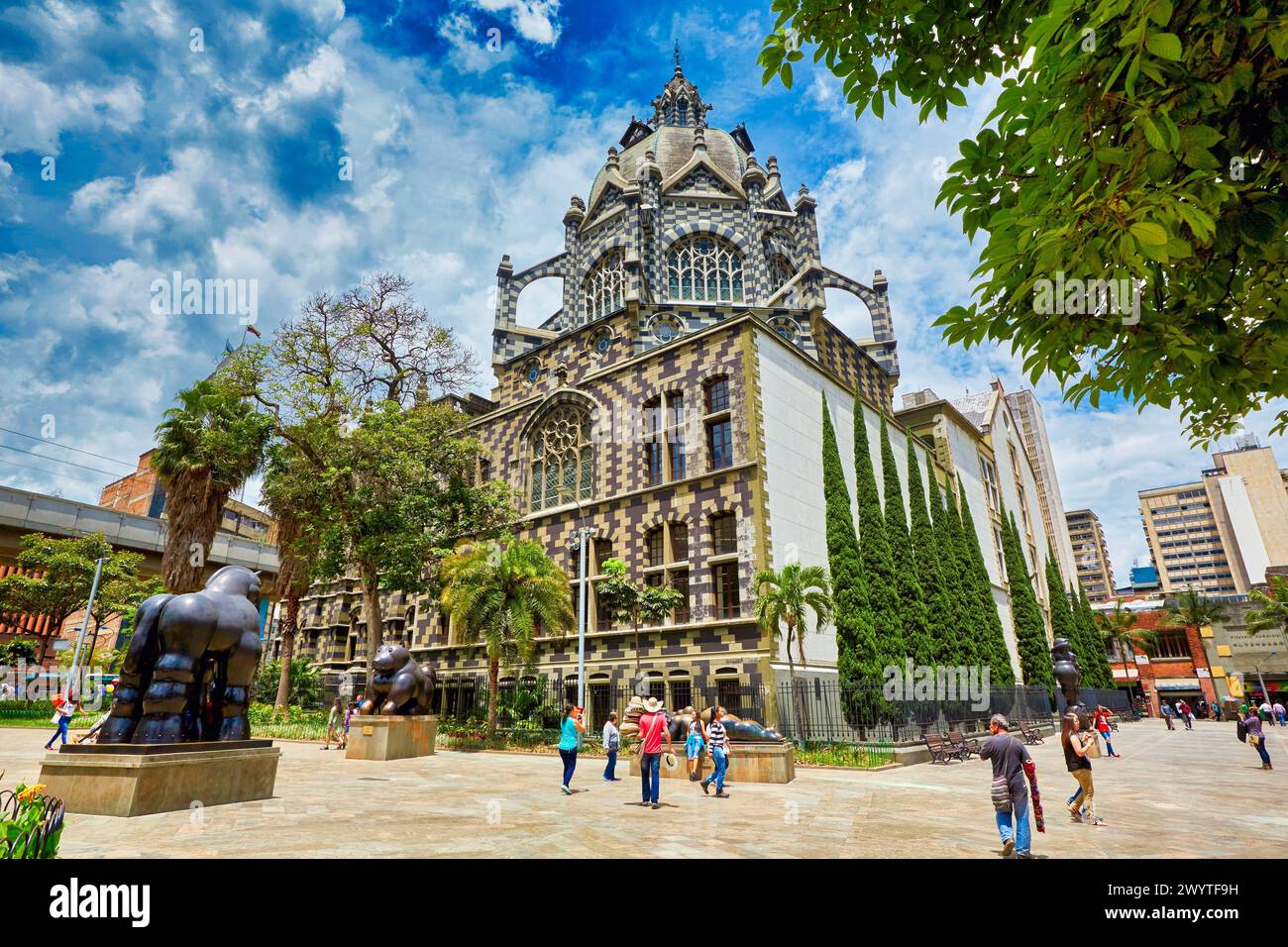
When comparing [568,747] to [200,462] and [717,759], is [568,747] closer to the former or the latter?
[717,759]

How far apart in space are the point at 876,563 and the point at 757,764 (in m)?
13.6

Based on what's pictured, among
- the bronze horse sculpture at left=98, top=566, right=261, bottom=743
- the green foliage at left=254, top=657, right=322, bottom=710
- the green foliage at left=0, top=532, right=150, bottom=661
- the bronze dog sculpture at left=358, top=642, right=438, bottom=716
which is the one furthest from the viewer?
the green foliage at left=254, top=657, right=322, bottom=710

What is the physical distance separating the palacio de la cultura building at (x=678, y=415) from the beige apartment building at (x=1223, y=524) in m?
90.8

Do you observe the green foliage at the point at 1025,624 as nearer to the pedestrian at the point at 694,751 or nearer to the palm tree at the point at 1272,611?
the palm tree at the point at 1272,611

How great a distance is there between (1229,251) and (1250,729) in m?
19.3

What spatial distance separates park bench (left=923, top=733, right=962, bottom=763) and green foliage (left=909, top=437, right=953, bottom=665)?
5.37m

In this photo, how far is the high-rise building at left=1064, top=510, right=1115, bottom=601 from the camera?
142 m

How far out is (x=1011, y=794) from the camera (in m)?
7.43

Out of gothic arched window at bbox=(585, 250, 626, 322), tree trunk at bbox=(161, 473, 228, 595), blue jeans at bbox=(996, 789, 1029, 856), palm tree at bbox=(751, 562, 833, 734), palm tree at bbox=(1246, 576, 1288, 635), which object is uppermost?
gothic arched window at bbox=(585, 250, 626, 322)

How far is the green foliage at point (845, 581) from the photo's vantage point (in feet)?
76.6

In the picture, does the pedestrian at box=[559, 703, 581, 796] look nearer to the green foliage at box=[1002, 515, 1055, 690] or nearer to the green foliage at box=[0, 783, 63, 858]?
the green foliage at box=[0, 783, 63, 858]

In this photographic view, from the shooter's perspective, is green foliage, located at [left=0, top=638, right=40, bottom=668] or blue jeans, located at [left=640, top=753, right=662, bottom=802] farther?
green foliage, located at [left=0, top=638, right=40, bottom=668]

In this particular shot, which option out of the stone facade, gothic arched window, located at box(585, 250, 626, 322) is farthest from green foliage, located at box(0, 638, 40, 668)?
gothic arched window, located at box(585, 250, 626, 322)

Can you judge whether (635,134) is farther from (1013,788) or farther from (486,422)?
(1013,788)
